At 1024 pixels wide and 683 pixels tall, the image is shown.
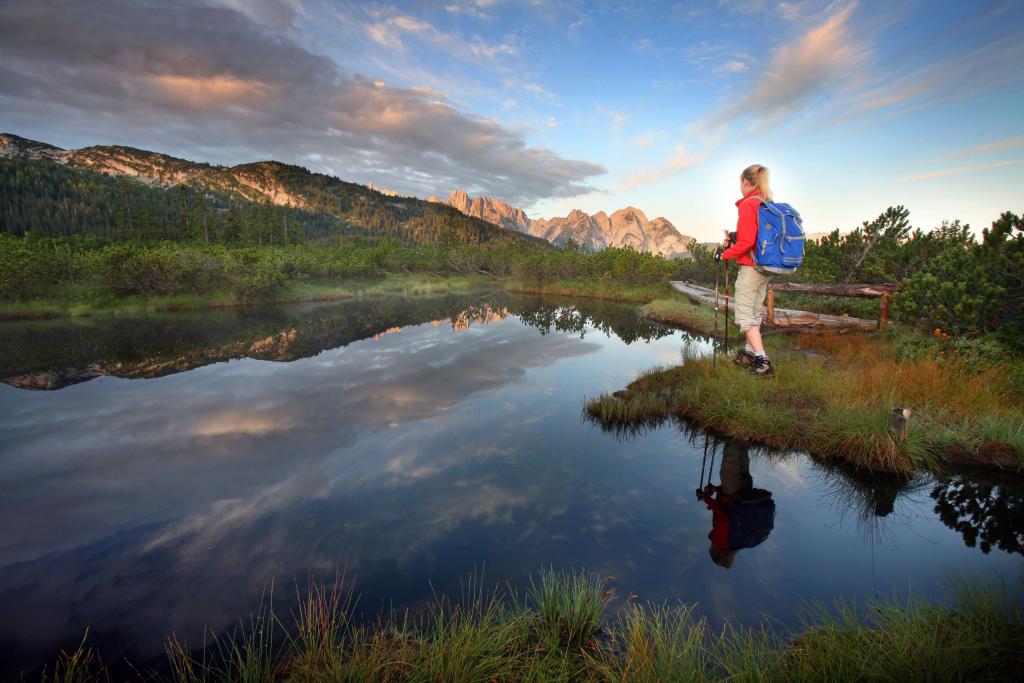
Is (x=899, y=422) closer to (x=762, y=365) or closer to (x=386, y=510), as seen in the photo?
(x=762, y=365)

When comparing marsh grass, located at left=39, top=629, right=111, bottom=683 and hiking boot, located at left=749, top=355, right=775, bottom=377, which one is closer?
marsh grass, located at left=39, top=629, right=111, bottom=683

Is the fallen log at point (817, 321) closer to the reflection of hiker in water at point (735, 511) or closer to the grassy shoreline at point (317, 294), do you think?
the reflection of hiker in water at point (735, 511)

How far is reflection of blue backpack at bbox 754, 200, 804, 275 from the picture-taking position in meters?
6.72

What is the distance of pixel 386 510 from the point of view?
5301 millimetres

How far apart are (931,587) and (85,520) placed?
8.92 m

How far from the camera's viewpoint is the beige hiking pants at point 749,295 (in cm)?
721

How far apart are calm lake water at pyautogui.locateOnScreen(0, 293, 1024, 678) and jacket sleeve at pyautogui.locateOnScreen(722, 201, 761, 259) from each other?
3.24 meters

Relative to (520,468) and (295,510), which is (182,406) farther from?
(520,468)

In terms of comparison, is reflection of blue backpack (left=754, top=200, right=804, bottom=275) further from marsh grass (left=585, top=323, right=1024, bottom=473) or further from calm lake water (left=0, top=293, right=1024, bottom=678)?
calm lake water (left=0, top=293, right=1024, bottom=678)

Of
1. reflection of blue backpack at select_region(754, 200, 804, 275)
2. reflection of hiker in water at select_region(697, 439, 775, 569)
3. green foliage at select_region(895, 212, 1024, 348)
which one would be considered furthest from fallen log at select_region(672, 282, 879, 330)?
reflection of hiker in water at select_region(697, 439, 775, 569)

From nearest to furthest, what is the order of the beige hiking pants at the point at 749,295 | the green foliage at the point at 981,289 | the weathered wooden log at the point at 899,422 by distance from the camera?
the weathered wooden log at the point at 899,422 → the beige hiking pants at the point at 749,295 → the green foliage at the point at 981,289

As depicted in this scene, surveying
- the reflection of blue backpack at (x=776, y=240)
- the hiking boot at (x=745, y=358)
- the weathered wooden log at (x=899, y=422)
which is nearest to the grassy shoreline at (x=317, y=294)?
the hiking boot at (x=745, y=358)

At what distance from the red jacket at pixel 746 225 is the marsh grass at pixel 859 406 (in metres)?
2.67

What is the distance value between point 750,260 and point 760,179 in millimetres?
1351
